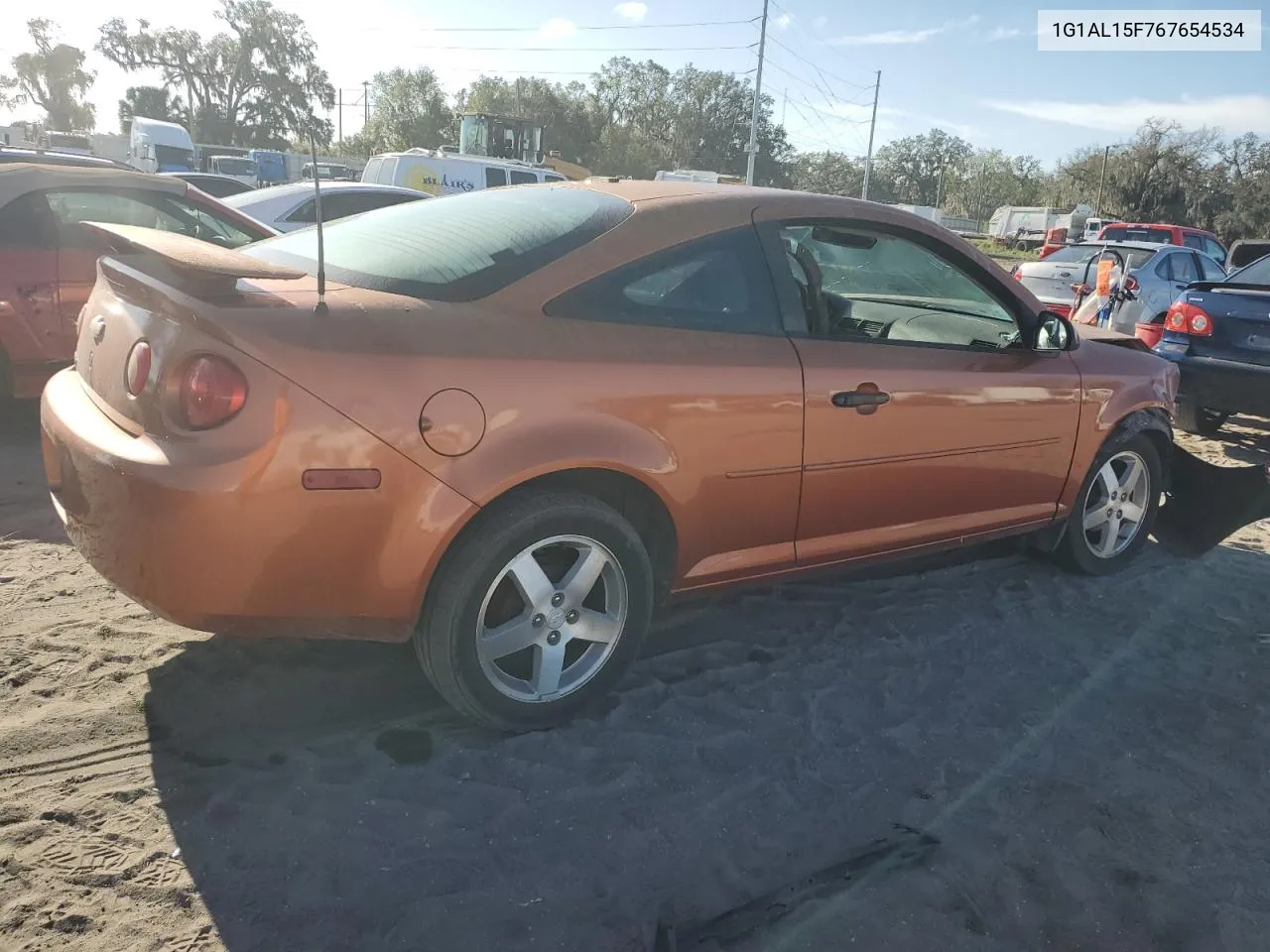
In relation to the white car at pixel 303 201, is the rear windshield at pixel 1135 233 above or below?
above

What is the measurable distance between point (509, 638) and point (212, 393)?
1055 millimetres

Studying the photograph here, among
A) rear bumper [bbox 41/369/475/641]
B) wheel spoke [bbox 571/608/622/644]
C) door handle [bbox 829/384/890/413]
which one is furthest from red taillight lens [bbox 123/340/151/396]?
door handle [bbox 829/384/890/413]

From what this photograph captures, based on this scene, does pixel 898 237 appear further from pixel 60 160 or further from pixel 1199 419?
pixel 60 160

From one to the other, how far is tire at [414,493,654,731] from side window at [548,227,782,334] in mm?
584

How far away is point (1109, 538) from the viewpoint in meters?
4.48

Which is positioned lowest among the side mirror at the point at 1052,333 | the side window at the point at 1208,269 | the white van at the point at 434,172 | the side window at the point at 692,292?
the side mirror at the point at 1052,333

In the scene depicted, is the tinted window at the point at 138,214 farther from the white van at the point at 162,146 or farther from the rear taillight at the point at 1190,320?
the white van at the point at 162,146

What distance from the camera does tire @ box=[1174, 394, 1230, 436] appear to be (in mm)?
7457

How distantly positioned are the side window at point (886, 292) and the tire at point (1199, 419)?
14.3 feet

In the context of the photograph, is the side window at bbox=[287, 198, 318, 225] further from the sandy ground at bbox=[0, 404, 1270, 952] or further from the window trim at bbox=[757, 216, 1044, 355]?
the window trim at bbox=[757, 216, 1044, 355]

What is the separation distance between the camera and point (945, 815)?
2.60m

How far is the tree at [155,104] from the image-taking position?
69062 mm

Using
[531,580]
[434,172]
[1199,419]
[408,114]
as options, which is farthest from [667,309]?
[408,114]

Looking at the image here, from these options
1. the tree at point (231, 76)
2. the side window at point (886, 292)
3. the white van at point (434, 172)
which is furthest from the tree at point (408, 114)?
the side window at point (886, 292)
